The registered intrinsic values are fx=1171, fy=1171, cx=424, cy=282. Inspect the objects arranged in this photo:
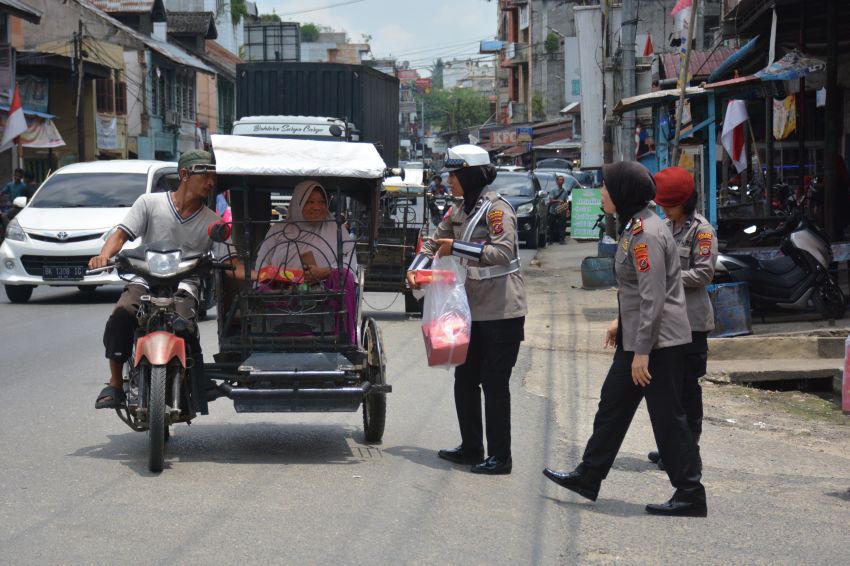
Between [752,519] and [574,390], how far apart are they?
4258 millimetres

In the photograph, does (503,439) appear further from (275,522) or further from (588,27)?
(588,27)

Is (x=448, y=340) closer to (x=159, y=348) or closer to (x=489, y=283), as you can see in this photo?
(x=489, y=283)

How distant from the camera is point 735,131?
1945 cm

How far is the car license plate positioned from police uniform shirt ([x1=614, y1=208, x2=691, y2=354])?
36.4 ft

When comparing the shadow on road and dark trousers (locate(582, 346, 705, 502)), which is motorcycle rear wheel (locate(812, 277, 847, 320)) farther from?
dark trousers (locate(582, 346, 705, 502))

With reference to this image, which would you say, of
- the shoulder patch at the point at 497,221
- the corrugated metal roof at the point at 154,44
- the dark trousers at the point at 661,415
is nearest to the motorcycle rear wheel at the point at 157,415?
the shoulder patch at the point at 497,221

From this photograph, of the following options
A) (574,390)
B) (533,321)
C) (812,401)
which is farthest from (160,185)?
(812,401)

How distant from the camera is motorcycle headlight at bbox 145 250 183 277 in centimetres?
667

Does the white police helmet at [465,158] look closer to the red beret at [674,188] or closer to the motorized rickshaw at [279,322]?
the motorized rickshaw at [279,322]

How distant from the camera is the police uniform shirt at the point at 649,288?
228 inches

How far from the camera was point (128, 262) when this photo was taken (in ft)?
21.9

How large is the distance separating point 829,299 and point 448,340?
7224 millimetres

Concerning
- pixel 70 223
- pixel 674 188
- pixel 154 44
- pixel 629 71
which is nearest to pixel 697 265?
pixel 674 188

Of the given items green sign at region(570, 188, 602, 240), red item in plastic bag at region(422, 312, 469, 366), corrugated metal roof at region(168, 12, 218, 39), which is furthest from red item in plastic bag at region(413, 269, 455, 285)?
corrugated metal roof at region(168, 12, 218, 39)
